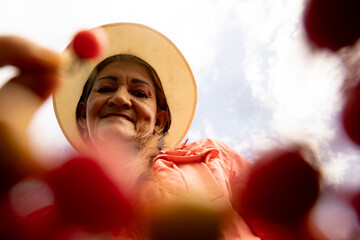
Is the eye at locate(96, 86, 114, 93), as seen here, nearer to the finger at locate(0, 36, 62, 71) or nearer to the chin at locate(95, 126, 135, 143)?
the chin at locate(95, 126, 135, 143)

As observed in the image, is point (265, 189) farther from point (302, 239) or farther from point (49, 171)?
point (49, 171)

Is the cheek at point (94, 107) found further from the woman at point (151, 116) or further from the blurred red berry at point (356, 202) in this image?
the blurred red berry at point (356, 202)

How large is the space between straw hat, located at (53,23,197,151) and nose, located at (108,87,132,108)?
7.1 inches

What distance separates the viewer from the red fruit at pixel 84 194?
0.91 ft

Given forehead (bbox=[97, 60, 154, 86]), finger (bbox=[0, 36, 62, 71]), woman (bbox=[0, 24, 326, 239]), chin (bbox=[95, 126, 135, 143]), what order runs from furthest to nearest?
forehead (bbox=[97, 60, 154, 86])
chin (bbox=[95, 126, 135, 143])
woman (bbox=[0, 24, 326, 239])
finger (bbox=[0, 36, 62, 71])

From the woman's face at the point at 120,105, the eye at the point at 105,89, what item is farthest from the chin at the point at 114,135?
the eye at the point at 105,89

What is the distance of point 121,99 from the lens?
64cm

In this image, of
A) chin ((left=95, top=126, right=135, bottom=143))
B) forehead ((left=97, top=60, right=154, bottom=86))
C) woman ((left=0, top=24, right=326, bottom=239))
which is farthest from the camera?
forehead ((left=97, top=60, right=154, bottom=86))

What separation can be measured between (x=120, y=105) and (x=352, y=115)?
0.49m

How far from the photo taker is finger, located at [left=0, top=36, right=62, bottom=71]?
0.25 m

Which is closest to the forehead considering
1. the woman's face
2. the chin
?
the woman's face

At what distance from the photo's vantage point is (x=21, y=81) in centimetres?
25

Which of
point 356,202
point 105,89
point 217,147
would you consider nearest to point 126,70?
point 105,89

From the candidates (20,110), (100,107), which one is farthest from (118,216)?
(100,107)
